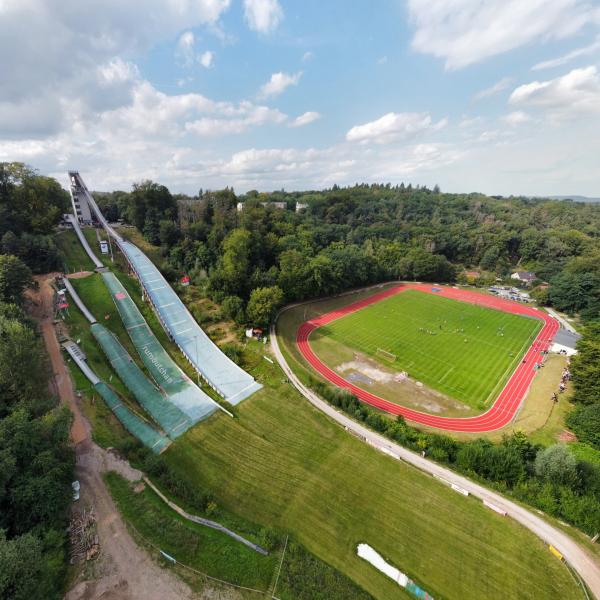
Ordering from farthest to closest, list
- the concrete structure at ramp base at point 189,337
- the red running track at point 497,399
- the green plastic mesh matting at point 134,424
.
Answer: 1. the concrete structure at ramp base at point 189,337
2. the red running track at point 497,399
3. the green plastic mesh matting at point 134,424

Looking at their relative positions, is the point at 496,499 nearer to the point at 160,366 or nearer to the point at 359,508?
the point at 359,508

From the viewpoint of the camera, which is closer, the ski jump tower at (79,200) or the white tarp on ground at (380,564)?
the white tarp on ground at (380,564)

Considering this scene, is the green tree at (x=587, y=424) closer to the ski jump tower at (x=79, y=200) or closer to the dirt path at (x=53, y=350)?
the dirt path at (x=53, y=350)

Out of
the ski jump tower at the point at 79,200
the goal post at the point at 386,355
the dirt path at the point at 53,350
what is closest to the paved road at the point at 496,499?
the goal post at the point at 386,355

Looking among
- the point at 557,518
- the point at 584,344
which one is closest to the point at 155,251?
the point at 557,518

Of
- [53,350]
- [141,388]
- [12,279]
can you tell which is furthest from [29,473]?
[12,279]

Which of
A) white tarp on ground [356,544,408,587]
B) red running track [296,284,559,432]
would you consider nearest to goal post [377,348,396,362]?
red running track [296,284,559,432]
